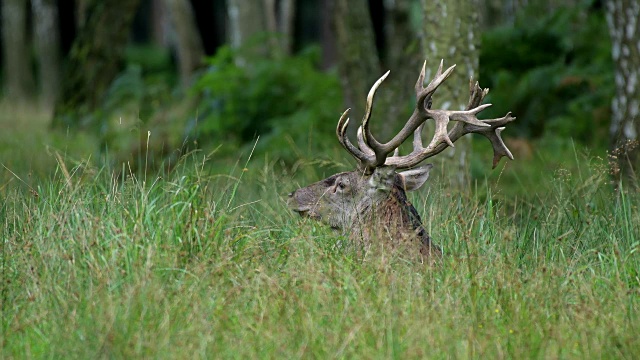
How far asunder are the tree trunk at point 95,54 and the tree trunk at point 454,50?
28.1 feet

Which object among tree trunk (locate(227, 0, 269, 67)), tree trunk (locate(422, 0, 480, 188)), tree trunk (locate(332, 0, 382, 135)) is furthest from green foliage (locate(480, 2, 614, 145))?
tree trunk (locate(227, 0, 269, 67))

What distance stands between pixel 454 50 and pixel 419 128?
4.86 feet

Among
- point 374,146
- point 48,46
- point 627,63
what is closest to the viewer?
point 374,146

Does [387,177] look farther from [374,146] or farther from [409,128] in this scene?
[409,128]

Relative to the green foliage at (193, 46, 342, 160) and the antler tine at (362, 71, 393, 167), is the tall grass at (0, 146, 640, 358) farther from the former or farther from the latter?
the green foliage at (193, 46, 342, 160)

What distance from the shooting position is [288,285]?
16.3 ft

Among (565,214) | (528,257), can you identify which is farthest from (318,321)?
(565,214)

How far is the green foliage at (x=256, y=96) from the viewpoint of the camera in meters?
12.5

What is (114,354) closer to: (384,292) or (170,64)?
(384,292)

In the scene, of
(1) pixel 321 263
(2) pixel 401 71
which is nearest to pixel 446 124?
(1) pixel 321 263

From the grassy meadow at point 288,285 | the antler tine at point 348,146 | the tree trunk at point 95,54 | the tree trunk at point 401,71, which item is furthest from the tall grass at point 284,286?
the tree trunk at point 95,54

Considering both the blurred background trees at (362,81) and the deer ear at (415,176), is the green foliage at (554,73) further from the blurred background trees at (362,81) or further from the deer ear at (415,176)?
the deer ear at (415,176)

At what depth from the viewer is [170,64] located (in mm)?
33625

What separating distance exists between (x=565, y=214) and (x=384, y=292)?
6.50 feet
